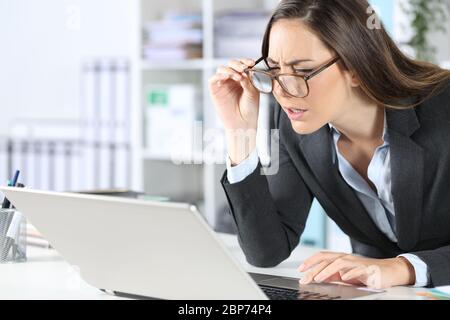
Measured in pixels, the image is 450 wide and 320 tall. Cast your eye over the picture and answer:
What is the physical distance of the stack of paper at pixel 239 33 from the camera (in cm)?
311

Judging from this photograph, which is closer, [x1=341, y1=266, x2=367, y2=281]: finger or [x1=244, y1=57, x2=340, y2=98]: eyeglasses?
[x1=341, y1=266, x2=367, y2=281]: finger

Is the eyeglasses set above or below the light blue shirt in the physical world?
above

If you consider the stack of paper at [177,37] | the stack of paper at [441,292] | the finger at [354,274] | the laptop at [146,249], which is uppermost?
the stack of paper at [177,37]

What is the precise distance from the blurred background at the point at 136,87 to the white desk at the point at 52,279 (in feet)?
1.24

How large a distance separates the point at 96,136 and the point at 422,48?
205 centimetres

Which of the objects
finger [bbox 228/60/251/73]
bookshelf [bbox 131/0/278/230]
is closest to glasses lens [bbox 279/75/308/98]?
finger [bbox 228/60/251/73]

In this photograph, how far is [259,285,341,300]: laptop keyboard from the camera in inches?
46.1

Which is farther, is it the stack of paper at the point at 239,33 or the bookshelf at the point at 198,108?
the bookshelf at the point at 198,108

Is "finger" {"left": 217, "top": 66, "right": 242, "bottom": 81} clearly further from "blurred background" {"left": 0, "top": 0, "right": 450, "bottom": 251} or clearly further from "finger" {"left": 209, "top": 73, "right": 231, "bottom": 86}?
"blurred background" {"left": 0, "top": 0, "right": 450, "bottom": 251}

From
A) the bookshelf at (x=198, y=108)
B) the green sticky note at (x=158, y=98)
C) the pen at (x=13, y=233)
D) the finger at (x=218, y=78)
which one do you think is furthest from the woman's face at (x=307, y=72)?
the green sticky note at (x=158, y=98)

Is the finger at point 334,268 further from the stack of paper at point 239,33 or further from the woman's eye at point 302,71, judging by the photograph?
the stack of paper at point 239,33

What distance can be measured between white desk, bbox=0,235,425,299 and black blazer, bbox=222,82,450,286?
7 cm

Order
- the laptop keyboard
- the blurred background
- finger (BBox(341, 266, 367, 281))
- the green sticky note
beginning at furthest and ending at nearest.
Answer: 1. the green sticky note
2. the blurred background
3. finger (BBox(341, 266, 367, 281))
4. the laptop keyboard

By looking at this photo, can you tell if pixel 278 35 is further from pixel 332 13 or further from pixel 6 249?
pixel 6 249
